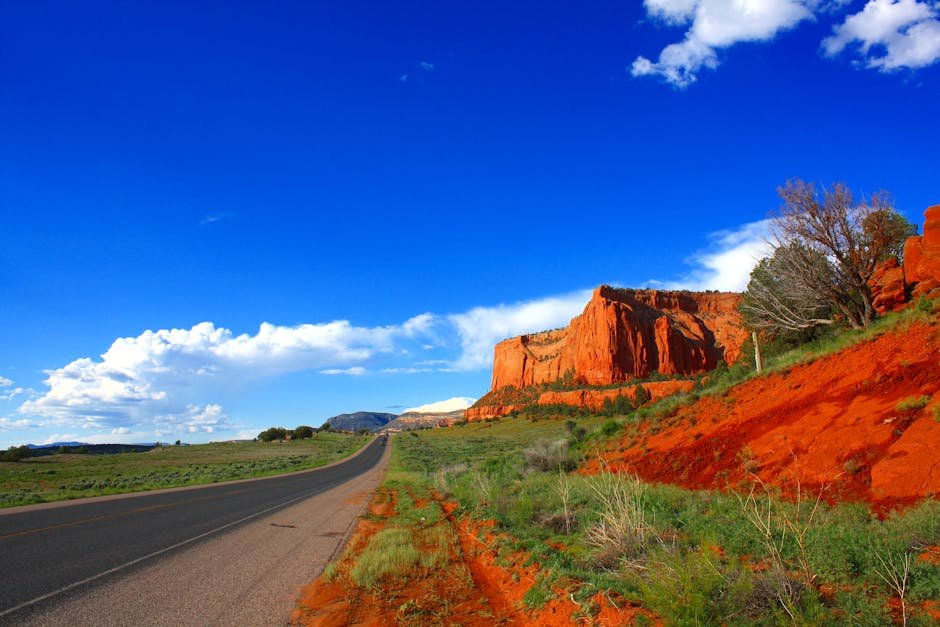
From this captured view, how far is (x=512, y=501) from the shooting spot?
13.7 metres

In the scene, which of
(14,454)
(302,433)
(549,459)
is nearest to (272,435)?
(302,433)

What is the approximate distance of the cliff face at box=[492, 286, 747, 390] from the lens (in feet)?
343

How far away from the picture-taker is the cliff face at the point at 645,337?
104625mm

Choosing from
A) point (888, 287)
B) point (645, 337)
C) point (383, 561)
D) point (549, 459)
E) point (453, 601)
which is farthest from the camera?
point (645, 337)

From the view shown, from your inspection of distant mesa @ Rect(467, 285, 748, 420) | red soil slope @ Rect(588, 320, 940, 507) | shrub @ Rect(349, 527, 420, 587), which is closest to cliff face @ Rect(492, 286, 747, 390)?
distant mesa @ Rect(467, 285, 748, 420)

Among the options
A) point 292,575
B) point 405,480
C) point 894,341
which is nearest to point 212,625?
point 292,575

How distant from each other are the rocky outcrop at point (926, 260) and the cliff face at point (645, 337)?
84114mm

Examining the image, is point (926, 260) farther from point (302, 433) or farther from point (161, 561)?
point (302, 433)

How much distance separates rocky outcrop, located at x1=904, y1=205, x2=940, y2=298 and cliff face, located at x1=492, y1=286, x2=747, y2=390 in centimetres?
8411

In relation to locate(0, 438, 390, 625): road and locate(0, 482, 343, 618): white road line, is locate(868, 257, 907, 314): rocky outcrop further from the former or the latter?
locate(0, 482, 343, 618): white road line

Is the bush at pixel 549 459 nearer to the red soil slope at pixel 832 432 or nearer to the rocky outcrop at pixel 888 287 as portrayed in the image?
the red soil slope at pixel 832 432

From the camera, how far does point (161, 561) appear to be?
374 inches

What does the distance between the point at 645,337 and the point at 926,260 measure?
93.2m

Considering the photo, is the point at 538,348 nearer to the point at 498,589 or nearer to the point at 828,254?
the point at 828,254
